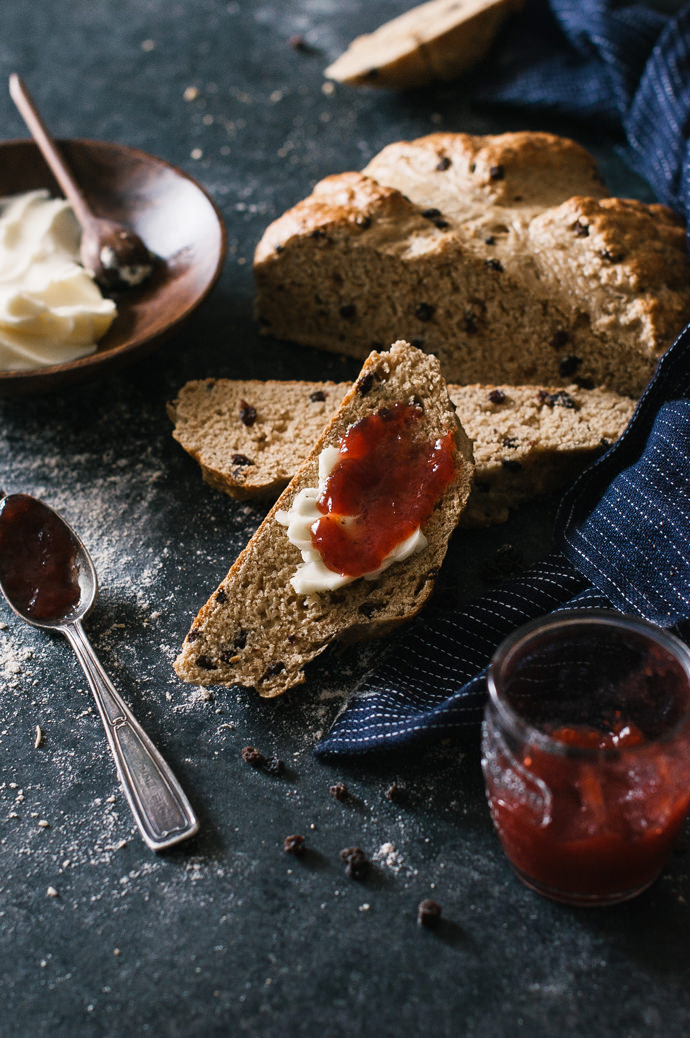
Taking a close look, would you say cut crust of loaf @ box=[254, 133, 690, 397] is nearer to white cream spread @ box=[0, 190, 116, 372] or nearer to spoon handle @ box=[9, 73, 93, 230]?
white cream spread @ box=[0, 190, 116, 372]

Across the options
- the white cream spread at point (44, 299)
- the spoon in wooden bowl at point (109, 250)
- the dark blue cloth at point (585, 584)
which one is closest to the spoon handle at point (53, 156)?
the spoon in wooden bowl at point (109, 250)

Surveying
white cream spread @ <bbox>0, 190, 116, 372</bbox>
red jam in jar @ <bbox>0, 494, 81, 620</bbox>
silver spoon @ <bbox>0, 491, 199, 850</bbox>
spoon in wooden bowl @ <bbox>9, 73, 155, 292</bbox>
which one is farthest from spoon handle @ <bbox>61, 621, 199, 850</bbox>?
spoon in wooden bowl @ <bbox>9, 73, 155, 292</bbox>

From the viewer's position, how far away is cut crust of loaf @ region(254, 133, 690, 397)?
373 centimetres

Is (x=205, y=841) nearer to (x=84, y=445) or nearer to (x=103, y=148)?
(x=84, y=445)

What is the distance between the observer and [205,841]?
2.69 m

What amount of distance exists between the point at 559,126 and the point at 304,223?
80.4 inches

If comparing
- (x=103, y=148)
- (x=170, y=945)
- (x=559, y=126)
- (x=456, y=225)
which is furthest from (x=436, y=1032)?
(x=559, y=126)

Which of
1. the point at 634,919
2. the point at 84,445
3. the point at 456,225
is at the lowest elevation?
the point at 634,919

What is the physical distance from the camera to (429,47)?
5.29 m

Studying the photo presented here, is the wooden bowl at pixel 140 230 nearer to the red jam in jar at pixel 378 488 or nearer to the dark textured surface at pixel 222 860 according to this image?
the dark textured surface at pixel 222 860

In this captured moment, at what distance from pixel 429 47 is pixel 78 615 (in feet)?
12.6

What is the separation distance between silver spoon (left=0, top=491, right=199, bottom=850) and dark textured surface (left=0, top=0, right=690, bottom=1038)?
8 cm

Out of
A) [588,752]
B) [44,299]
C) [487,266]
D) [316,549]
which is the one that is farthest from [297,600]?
[44,299]

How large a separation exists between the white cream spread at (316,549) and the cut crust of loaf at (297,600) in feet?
0.18
